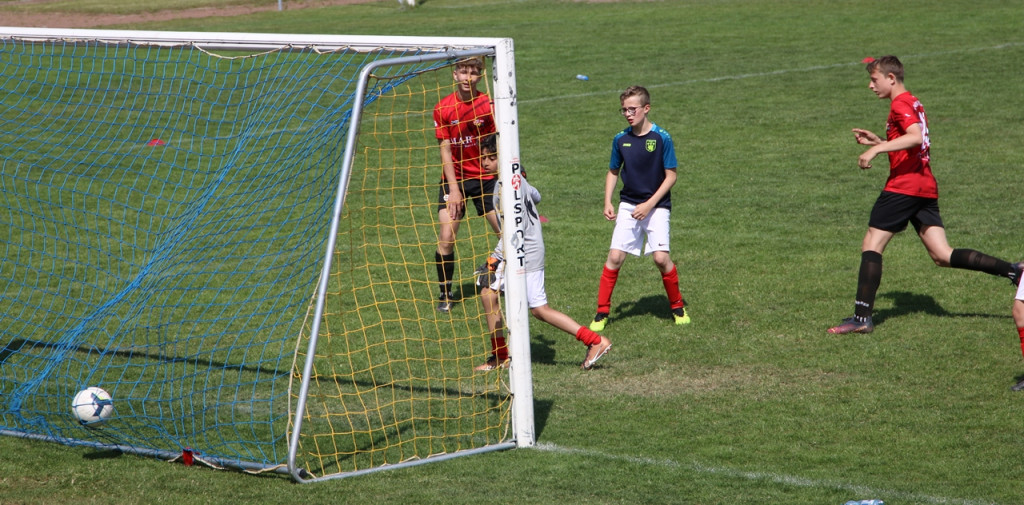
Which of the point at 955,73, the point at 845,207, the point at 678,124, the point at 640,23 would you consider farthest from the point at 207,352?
the point at 640,23

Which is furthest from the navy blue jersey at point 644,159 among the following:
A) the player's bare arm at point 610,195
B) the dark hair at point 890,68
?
the dark hair at point 890,68

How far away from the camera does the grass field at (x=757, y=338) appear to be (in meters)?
5.68

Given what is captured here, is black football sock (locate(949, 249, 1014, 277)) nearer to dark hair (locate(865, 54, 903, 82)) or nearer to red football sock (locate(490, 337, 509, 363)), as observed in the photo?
dark hair (locate(865, 54, 903, 82))

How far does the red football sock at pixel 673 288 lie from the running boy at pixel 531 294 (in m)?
1.16

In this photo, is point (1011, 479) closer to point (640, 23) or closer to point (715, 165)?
point (715, 165)

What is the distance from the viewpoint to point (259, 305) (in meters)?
8.77

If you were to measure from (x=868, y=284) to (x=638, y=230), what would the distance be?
5.94 ft

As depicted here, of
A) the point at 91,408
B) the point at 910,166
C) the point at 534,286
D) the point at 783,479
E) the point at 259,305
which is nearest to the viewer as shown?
the point at 783,479

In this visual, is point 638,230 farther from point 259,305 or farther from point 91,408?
point 91,408

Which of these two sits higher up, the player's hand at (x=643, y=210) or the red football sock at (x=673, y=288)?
the player's hand at (x=643, y=210)

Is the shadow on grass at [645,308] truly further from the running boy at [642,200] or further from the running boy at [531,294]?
the running boy at [531,294]

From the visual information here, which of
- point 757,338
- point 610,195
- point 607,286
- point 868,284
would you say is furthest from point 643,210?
point 868,284

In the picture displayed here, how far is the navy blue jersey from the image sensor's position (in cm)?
819

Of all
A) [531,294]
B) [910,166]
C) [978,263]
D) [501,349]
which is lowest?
[501,349]
